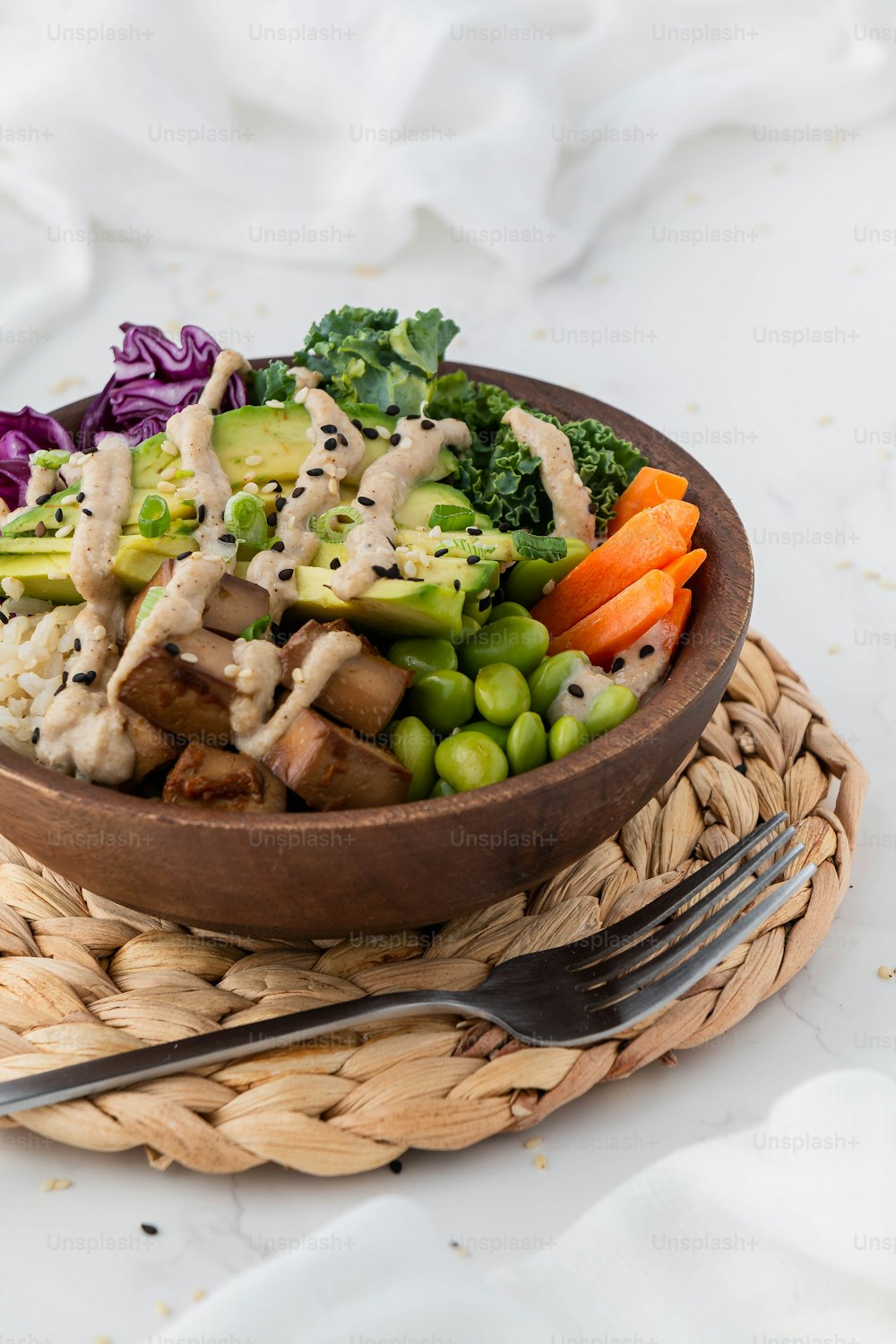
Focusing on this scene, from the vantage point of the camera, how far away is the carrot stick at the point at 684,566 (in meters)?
3.48

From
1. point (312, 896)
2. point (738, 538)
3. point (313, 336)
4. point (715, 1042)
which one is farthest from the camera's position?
point (313, 336)

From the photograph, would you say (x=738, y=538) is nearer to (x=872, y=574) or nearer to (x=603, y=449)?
(x=603, y=449)

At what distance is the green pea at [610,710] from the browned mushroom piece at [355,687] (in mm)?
494

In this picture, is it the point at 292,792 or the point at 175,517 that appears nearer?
the point at 292,792

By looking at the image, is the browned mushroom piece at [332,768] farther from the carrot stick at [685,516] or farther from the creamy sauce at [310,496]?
the carrot stick at [685,516]

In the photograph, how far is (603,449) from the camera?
12.9 feet

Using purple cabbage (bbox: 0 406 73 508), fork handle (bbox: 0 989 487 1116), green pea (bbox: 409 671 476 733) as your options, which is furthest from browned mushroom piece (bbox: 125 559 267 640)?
purple cabbage (bbox: 0 406 73 508)

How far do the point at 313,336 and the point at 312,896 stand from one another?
80.7 inches

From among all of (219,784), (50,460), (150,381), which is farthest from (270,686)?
(150,381)

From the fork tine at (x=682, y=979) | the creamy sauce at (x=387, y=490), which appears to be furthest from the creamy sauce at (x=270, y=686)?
the fork tine at (x=682, y=979)

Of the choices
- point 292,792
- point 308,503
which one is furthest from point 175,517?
point 292,792

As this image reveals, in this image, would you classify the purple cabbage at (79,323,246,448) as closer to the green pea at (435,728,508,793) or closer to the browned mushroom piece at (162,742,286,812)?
the browned mushroom piece at (162,742,286,812)

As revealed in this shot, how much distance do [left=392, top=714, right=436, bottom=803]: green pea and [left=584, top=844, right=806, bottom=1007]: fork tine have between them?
0.65 metres

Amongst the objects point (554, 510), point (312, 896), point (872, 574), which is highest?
point (554, 510)
